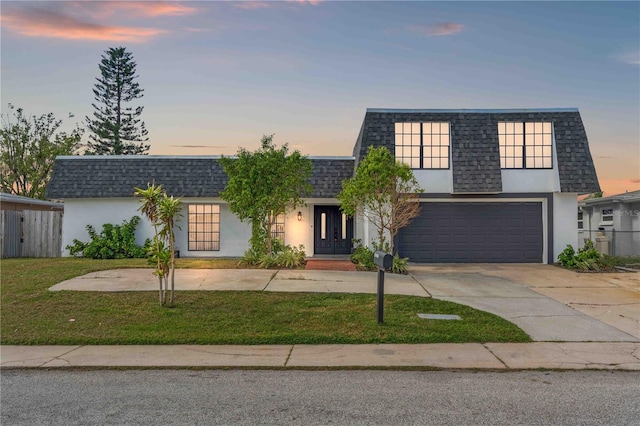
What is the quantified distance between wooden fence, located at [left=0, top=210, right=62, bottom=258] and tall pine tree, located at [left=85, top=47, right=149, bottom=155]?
21.7m

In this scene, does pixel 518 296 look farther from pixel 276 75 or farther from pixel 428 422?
pixel 276 75

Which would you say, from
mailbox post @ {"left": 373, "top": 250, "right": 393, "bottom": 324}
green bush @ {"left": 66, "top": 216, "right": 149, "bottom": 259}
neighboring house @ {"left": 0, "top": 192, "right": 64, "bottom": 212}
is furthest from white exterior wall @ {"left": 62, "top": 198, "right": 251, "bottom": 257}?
mailbox post @ {"left": 373, "top": 250, "right": 393, "bottom": 324}

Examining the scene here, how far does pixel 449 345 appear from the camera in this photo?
7.38 metres

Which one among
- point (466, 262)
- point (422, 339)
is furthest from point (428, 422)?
point (466, 262)

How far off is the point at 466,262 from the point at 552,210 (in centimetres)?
360

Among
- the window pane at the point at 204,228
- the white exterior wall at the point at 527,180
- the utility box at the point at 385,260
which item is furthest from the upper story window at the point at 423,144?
the utility box at the point at 385,260

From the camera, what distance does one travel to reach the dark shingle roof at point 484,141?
672 inches

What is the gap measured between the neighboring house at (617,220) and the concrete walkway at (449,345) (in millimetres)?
6234

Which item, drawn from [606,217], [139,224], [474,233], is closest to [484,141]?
[474,233]

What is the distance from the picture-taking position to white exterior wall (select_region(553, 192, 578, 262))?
17484mm

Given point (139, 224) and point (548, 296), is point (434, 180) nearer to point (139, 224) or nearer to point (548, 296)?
point (548, 296)

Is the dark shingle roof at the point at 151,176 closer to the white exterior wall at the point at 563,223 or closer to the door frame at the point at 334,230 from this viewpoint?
the door frame at the point at 334,230

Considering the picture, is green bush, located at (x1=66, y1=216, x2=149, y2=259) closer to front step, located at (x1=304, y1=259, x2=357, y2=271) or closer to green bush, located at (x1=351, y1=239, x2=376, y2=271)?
front step, located at (x1=304, y1=259, x2=357, y2=271)

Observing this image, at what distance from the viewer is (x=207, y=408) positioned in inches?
190
